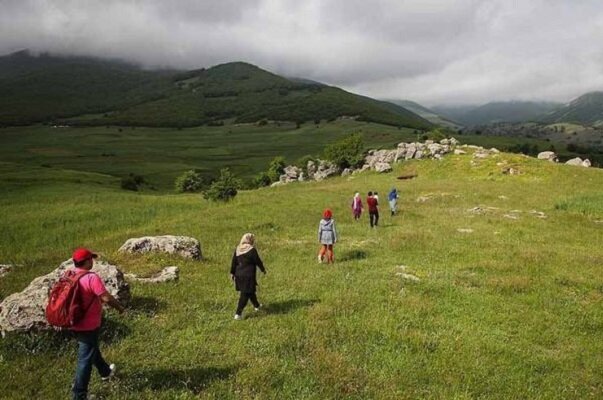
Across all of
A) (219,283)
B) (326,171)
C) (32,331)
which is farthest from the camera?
(326,171)

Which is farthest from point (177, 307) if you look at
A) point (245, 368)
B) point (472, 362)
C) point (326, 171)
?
point (326, 171)

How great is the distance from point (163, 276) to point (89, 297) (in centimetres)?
1036

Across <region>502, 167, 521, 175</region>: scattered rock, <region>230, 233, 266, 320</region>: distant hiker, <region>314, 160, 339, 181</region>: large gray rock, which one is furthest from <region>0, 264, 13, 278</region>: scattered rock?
<region>314, 160, 339, 181</region>: large gray rock

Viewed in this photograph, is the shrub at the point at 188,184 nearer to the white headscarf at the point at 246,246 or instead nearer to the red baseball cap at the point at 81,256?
the white headscarf at the point at 246,246

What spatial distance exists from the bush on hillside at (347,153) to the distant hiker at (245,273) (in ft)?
270

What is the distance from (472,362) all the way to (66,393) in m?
10.5

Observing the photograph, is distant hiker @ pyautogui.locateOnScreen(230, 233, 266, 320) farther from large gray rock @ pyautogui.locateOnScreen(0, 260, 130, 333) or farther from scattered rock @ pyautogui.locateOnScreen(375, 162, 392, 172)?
scattered rock @ pyautogui.locateOnScreen(375, 162, 392, 172)

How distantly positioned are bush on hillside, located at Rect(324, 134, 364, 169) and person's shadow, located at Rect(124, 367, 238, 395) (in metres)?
87.3

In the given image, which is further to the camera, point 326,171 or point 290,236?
point 326,171

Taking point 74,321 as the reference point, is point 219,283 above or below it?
below

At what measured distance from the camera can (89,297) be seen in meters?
10.5

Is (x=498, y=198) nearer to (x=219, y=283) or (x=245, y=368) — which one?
(x=219, y=283)

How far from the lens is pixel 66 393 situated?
36.3 feet

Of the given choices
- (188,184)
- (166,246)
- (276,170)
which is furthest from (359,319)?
(276,170)
